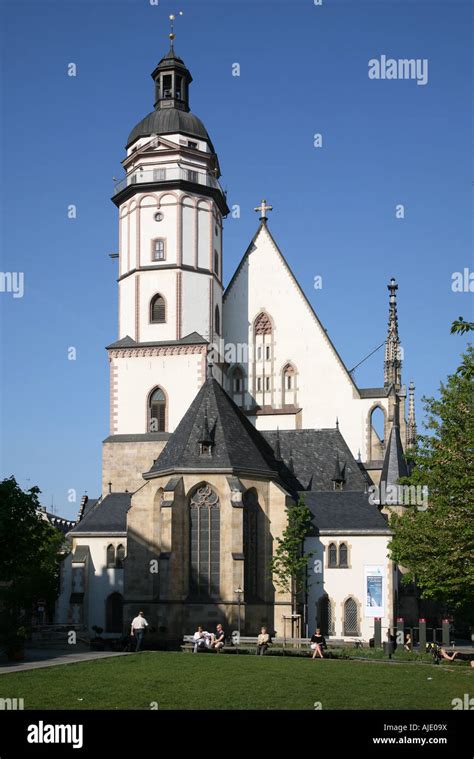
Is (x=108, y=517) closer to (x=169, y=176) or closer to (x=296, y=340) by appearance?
(x=296, y=340)

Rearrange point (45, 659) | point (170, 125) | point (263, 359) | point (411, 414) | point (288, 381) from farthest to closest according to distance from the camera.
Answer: point (411, 414) → point (263, 359) → point (288, 381) → point (170, 125) → point (45, 659)

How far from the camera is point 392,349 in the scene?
64312 millimetres

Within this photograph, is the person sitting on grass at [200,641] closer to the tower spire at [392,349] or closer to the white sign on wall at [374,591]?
the white sign on wall at [374,591]

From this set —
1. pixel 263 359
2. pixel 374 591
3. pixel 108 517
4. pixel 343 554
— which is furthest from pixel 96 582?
pixel 263 359

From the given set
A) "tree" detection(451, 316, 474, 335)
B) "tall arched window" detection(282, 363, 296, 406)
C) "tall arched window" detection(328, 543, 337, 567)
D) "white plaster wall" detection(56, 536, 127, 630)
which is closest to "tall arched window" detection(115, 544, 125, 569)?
"white plaster wall" detection(56, 536, 127, 630)

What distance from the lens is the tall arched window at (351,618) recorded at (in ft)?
169

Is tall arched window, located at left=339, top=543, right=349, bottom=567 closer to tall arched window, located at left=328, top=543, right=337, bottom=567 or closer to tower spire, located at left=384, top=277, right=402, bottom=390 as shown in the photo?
tall arched window, located at left=328, top=543, right=337, bottom=567

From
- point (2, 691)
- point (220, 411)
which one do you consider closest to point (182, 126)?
point (220, 411)

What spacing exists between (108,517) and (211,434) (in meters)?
11.2

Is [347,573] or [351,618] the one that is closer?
[351,618]

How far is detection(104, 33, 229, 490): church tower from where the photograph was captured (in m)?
59.8

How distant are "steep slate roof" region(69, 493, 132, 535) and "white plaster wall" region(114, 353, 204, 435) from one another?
4303mm
